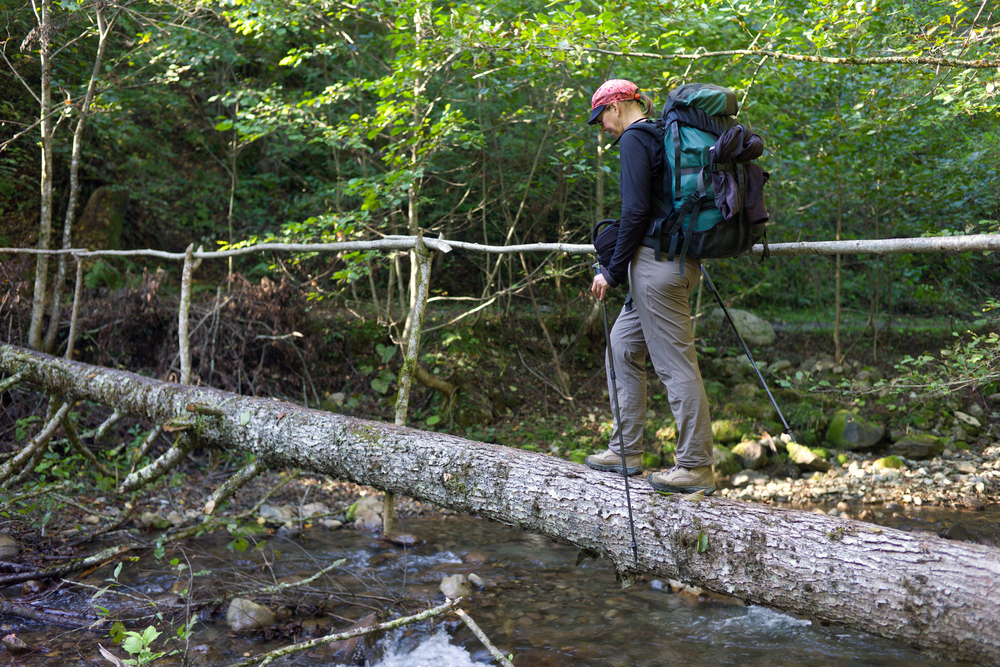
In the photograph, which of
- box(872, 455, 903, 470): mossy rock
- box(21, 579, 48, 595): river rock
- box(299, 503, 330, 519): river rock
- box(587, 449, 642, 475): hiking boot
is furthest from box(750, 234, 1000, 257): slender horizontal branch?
box(872, 455, 903, 470): mossy rock

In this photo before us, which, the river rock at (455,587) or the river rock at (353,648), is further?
the river rock at (455,587)

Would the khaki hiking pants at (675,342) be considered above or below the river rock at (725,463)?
above

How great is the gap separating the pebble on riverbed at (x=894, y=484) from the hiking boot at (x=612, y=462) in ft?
16.7

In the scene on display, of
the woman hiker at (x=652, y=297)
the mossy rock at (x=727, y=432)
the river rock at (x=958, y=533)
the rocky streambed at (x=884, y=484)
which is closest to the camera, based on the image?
the woman hiker at (x=652, y=297)

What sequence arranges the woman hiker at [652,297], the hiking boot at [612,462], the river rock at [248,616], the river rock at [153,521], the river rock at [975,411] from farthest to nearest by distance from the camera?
the river rock at [975,411]
the river rock at [153,521]
the river rock at [248,616]
the hiking boot at [612,462]
the woman hiker at [652,297]

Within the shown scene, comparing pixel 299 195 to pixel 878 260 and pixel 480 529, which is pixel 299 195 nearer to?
pixel 480 529

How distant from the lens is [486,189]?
380 inches

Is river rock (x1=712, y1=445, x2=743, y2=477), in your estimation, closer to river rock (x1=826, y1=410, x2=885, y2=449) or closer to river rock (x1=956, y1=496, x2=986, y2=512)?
river rock (x1=826, y1=410, x2=885, y2=449)

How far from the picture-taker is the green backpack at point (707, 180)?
2.57 m

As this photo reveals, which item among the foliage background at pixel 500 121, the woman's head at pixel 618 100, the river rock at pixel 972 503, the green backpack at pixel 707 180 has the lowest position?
the river rock at pixel 972 503

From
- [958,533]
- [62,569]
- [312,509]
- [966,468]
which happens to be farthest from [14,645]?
[966,468]

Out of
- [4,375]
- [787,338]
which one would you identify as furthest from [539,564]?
[787,338]

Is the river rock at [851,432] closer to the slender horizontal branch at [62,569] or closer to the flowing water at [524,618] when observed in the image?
the flowing water at [524,618]

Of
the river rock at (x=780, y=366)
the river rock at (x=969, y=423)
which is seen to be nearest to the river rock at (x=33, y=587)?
the river rock at (x=780, y=366)
